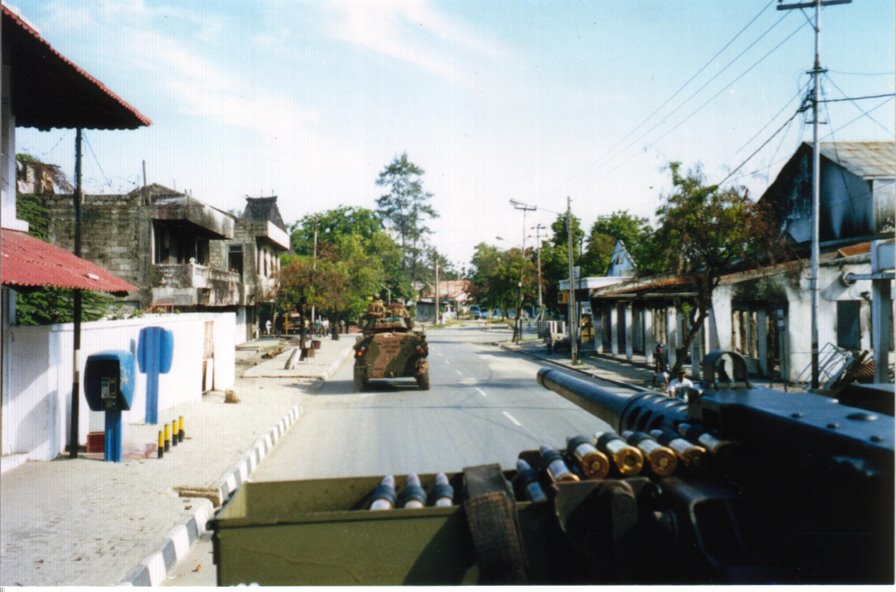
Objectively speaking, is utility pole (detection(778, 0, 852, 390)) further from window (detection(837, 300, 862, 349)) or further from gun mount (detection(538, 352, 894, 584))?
gun mount (detection(538, 352, 894, 584))

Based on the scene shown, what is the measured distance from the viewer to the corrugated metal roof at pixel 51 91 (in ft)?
28.2

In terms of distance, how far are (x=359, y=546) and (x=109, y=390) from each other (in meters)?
7.78

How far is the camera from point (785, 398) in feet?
10.3

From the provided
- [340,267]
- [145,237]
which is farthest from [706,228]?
[340,267]

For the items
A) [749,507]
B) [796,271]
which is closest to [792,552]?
[749,507]

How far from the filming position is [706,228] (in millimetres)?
17703

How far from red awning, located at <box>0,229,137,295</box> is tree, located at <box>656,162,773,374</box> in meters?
12.7

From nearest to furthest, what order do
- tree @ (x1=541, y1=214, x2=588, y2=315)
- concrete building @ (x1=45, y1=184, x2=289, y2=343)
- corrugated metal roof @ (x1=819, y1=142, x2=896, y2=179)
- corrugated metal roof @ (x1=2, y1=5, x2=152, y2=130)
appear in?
corrugated metal roof @ (x1=2, y1=5, x2=152, y2=130), concrete building @ (x1=45, y1=184, x2=289, y2=343), corrugated metal roof @ (x1=819, y1=142, x2=896, y2=179), tree @ (x1=541, y1=214, x2=588, y2=315)

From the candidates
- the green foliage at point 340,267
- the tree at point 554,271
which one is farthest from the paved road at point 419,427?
the tree at point 554,271

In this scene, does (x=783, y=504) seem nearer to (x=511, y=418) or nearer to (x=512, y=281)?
(x=511, y=418)

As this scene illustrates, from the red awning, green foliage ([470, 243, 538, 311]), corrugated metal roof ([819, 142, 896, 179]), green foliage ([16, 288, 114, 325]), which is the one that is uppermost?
corrugated metal roof ([819, 142, 896, 179])

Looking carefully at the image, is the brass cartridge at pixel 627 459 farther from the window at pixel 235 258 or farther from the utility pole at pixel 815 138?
the window at pixel 235 258

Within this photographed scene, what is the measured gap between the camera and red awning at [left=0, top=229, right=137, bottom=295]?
7.25 metres

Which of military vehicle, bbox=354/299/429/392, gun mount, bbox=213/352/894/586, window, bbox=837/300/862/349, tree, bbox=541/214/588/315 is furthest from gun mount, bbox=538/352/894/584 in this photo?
tree, bbox=541/214/588/315
